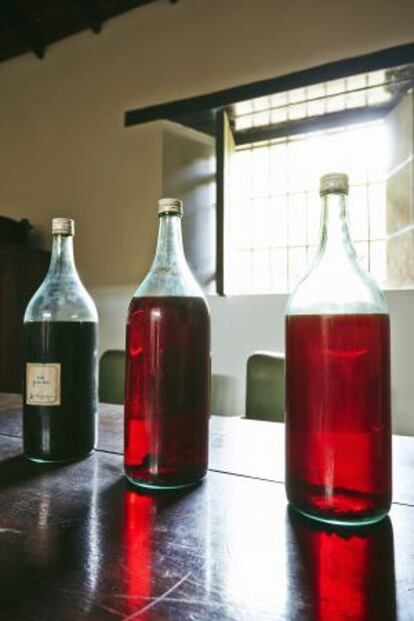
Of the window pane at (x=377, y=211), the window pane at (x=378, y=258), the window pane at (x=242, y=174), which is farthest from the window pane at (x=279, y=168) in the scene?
the window pane at (x=378, y=258)

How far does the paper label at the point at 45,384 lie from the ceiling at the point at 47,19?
2.94m

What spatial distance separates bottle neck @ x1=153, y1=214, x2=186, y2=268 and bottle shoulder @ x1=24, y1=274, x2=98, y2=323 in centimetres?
14

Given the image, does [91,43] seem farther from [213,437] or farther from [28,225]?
[213,437]

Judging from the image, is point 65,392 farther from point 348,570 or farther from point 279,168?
point 279,168

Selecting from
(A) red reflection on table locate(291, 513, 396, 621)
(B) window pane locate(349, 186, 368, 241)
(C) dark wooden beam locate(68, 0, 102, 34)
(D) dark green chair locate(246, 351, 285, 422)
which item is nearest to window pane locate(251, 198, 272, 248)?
(B) window pane locate(349, 186, 368, 241)

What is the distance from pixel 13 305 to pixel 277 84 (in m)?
1.90

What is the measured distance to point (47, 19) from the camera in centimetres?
309

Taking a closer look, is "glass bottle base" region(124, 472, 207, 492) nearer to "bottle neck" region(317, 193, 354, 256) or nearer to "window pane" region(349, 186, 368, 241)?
"bottle neck" region(317, 193, 354, 256)

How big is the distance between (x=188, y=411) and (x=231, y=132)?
8.04ft

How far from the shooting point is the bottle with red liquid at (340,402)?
43 cm

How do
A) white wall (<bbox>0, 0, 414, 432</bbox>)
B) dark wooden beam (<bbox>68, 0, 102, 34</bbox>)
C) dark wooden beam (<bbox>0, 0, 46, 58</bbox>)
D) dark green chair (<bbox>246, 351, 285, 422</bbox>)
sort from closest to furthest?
dark green chair (<bbox>246, 351, 285, 422</bbox>) < white wall (<bbox>0, 0, 414, 432</bbox>) < dark wooden beam (<bbox>68, 0, 102, 34</bbox>) < dark wooden beam (<bbox>0, 0, 46, 58</bbox>)

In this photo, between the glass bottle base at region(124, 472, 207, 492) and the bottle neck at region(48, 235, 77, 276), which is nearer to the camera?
the glass bottle base at region(124, 472, 207, 492)

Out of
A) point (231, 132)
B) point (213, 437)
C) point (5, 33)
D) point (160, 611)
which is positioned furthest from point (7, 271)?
point (160, 611)

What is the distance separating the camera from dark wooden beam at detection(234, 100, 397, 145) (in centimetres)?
243
